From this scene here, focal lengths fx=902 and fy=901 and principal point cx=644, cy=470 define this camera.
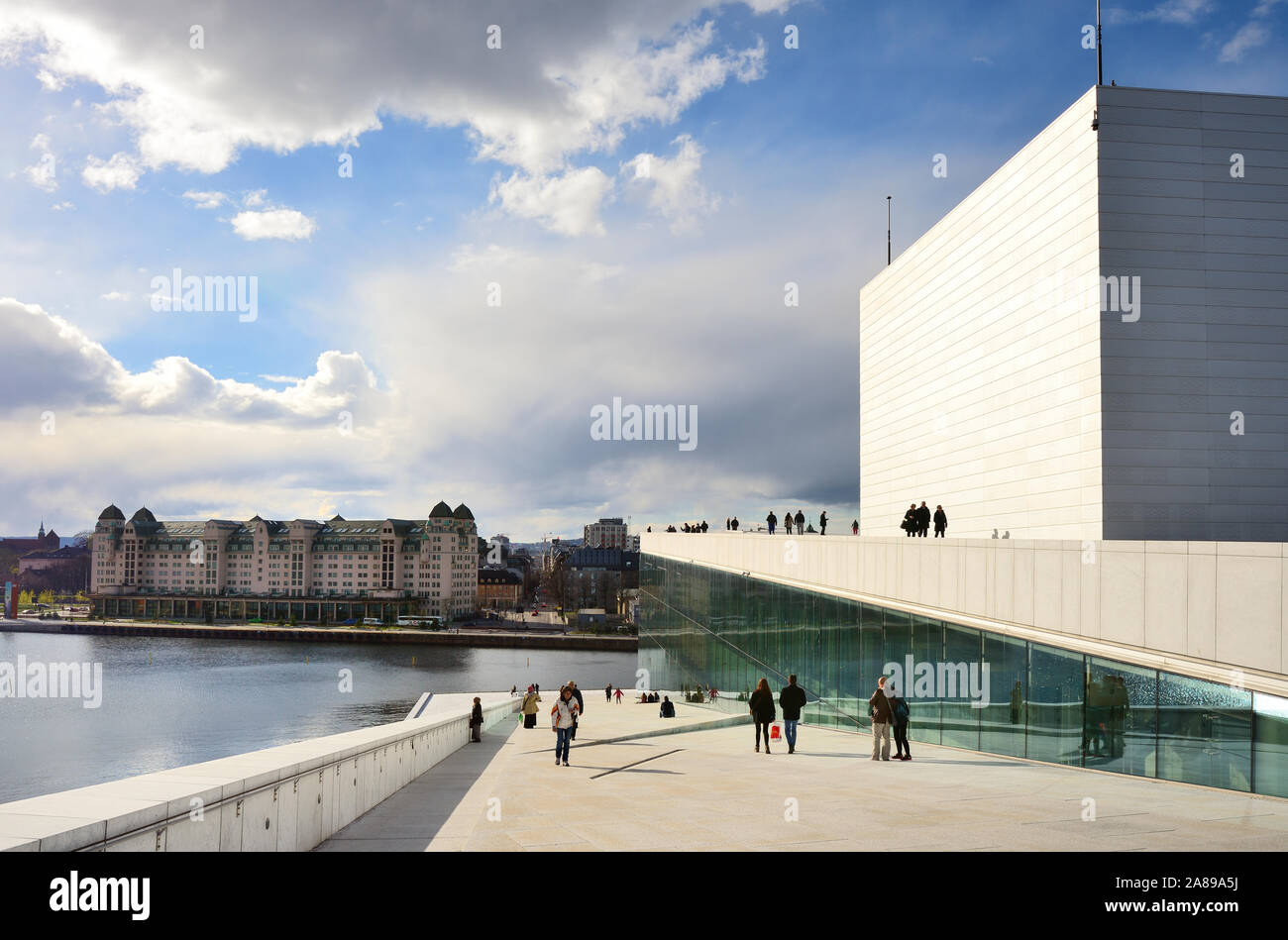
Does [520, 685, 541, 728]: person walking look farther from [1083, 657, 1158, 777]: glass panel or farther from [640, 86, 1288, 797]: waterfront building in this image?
[1083, 657, 1158, 777]: glass panel

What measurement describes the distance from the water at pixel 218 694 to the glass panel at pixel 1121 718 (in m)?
49.8

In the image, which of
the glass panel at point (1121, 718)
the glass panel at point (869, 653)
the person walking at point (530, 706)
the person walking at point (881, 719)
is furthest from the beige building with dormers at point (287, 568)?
the glass panel at point (1121, 718)

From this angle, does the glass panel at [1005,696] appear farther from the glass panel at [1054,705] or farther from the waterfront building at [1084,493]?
the glass panel at [1054,705]

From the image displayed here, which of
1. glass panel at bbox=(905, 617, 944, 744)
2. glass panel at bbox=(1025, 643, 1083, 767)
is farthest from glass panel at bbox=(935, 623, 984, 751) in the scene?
glass panel at bbox=(1025, 643, 1083, 767)

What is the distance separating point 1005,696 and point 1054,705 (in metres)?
1.47

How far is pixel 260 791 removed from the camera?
24.4 feet

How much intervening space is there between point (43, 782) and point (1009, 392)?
53430 mm

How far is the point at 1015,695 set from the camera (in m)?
17.6

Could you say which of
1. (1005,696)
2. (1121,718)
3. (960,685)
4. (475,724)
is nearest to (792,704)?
(960,685)

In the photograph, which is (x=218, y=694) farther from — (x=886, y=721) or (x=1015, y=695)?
(x=1015, y=695)

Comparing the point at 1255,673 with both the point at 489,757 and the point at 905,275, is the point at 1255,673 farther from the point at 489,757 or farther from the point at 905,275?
the point at 905,275

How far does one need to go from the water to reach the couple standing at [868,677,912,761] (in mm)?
46328

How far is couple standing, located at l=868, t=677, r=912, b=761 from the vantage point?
16.3 metres
